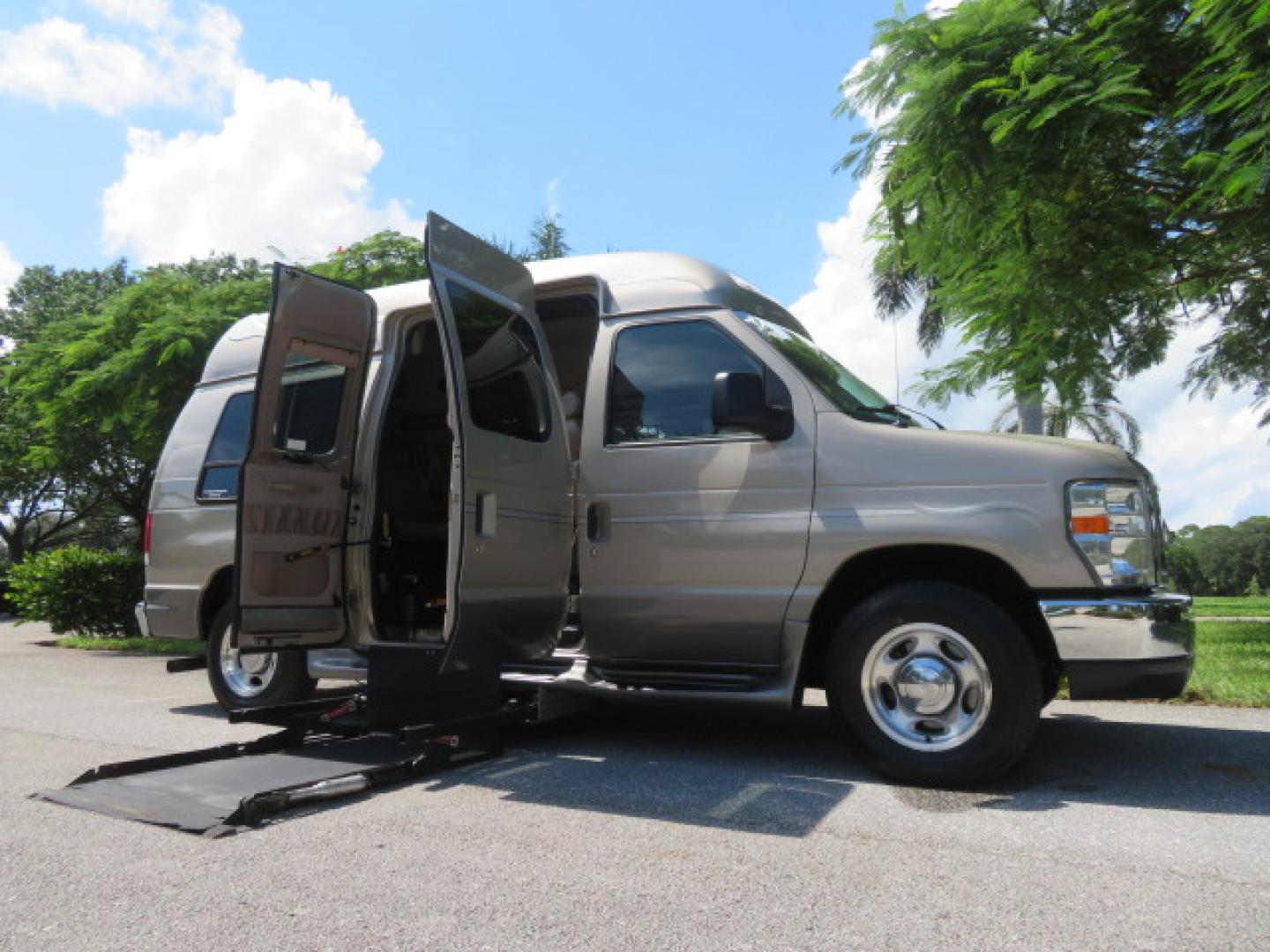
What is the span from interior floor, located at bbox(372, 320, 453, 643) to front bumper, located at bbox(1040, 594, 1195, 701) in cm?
366

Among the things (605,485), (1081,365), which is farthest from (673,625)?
(1081,365)

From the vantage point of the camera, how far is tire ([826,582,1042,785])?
13.6 feet

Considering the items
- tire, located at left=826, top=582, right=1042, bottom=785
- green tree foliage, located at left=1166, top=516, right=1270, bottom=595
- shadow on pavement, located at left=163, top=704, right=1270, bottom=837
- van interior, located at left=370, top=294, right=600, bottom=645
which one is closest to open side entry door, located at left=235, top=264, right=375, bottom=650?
van interior, located at left=370, top=294, right=600, bottom=645

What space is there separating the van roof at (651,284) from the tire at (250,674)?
247 centimetres

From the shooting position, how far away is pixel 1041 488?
426 cm

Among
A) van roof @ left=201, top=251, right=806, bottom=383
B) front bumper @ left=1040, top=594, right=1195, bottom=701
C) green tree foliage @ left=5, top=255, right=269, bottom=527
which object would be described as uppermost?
green tree foliage @ left=5, top=255, right=269, bottom=527

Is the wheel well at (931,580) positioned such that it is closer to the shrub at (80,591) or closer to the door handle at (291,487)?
the door handle at (291,487)

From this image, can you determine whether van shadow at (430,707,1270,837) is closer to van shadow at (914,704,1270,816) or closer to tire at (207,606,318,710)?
van shadow at (914,704,1270,816)

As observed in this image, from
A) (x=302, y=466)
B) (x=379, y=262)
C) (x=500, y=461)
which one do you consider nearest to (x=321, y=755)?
(x=302, y=466)

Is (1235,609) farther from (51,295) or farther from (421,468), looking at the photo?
(51,295)

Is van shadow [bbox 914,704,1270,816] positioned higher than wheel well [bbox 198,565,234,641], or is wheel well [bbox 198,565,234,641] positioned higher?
wheel well [bbox 198,565,234,641]

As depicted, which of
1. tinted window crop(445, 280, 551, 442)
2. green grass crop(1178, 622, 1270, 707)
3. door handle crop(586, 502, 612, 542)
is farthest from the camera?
green grass crop(1178, 622, 1270, 707)

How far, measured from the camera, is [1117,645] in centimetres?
409

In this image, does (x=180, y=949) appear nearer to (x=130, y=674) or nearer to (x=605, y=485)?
(x=605, y=485)
